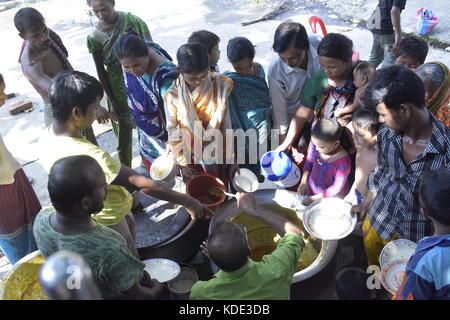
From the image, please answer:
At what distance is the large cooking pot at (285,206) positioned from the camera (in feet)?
6.61

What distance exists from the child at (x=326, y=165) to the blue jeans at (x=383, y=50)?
2.21 meters

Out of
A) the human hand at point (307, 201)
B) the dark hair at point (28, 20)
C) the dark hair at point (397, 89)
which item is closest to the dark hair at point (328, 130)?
the human hand at point (307, 201)

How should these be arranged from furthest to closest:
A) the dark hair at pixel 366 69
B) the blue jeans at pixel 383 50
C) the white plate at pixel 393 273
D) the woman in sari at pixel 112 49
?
the blue jeans at pixel 383 50
the woman in sari at pixel 112 49
the dark hair at pixel 366 69
the white plate at pixel 393 273

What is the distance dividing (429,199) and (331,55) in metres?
1.19

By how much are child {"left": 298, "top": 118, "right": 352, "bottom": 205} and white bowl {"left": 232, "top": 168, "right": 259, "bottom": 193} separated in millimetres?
301

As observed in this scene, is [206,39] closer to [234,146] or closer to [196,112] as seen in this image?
[196,112]

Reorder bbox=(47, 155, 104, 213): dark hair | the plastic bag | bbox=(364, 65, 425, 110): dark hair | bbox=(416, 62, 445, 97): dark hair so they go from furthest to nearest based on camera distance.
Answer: the plastic bag, bbox=(416, 62, 445, 97): dark hair, bbox=(364, 65, 425, 110): dark hair, bbox=(47, 155, 104, 213): dark hair

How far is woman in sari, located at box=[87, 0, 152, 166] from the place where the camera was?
10.1ft

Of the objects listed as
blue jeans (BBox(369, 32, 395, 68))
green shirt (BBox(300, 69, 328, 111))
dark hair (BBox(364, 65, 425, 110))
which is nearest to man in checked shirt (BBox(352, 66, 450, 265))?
dark hair (BBox(364, 65, 425, 110))

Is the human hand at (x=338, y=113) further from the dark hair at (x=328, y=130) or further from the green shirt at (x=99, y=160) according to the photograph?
the green shirt at (x=99, y=160)

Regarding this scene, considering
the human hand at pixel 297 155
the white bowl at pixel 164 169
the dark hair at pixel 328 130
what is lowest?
the human hand at pixel 297 155

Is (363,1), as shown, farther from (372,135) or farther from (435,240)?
(435,240)

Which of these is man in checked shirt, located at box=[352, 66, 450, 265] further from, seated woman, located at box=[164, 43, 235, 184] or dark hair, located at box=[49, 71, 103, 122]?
dark hair, located at box=[49, 71, 103, 122]
